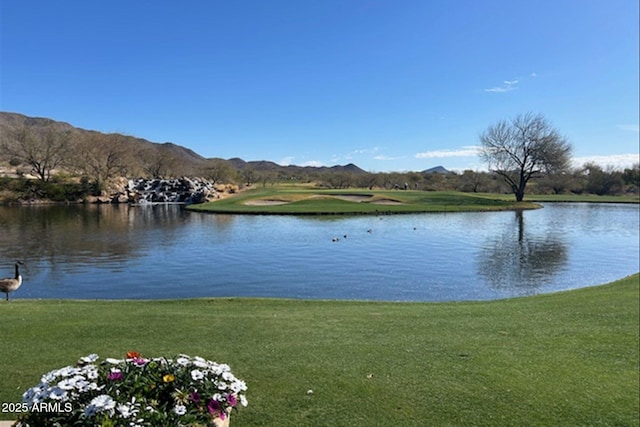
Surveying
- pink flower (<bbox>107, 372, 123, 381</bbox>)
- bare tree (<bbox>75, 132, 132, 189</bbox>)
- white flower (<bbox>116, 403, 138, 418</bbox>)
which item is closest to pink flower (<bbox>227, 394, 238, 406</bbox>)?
white flower (<bbox>116, 403, 138, 418</bbox>)

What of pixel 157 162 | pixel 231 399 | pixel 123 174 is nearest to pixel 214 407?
pixel 231 399

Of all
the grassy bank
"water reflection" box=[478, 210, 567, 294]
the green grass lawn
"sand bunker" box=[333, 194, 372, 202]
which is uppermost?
"sand bunker" box=[333, 194, 372, 202]

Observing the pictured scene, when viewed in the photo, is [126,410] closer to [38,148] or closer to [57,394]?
[57,394]

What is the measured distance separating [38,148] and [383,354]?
72174mm

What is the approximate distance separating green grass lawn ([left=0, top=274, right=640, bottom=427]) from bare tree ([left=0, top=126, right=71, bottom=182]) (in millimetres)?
64671

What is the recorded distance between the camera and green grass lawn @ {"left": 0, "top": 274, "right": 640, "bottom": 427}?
4.21 meters

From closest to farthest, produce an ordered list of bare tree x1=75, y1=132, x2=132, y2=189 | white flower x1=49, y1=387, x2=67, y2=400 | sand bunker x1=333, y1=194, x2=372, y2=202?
white flower x1=49, y1=387, x2=67, y2=400 < sand bunker x1=333, y1=194, x2=372, y2=202 < bare tree x1=75, y1=132, x2=132, y2=189

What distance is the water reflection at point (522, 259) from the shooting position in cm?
1511

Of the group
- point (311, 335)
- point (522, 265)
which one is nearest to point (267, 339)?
point (311, 335)

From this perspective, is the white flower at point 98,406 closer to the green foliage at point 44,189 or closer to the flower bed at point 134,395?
the flower bed at point 134,395

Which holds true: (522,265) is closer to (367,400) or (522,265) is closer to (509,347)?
(509,347)

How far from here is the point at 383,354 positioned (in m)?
5.80

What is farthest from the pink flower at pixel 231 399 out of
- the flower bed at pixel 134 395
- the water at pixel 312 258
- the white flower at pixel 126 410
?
the water at pixel 312 258

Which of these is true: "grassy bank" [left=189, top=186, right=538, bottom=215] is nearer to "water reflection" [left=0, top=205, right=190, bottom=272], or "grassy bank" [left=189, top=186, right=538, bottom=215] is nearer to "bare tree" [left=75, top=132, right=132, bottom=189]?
"water reflection" [left=0, top=205, right=190, bottom=272]
